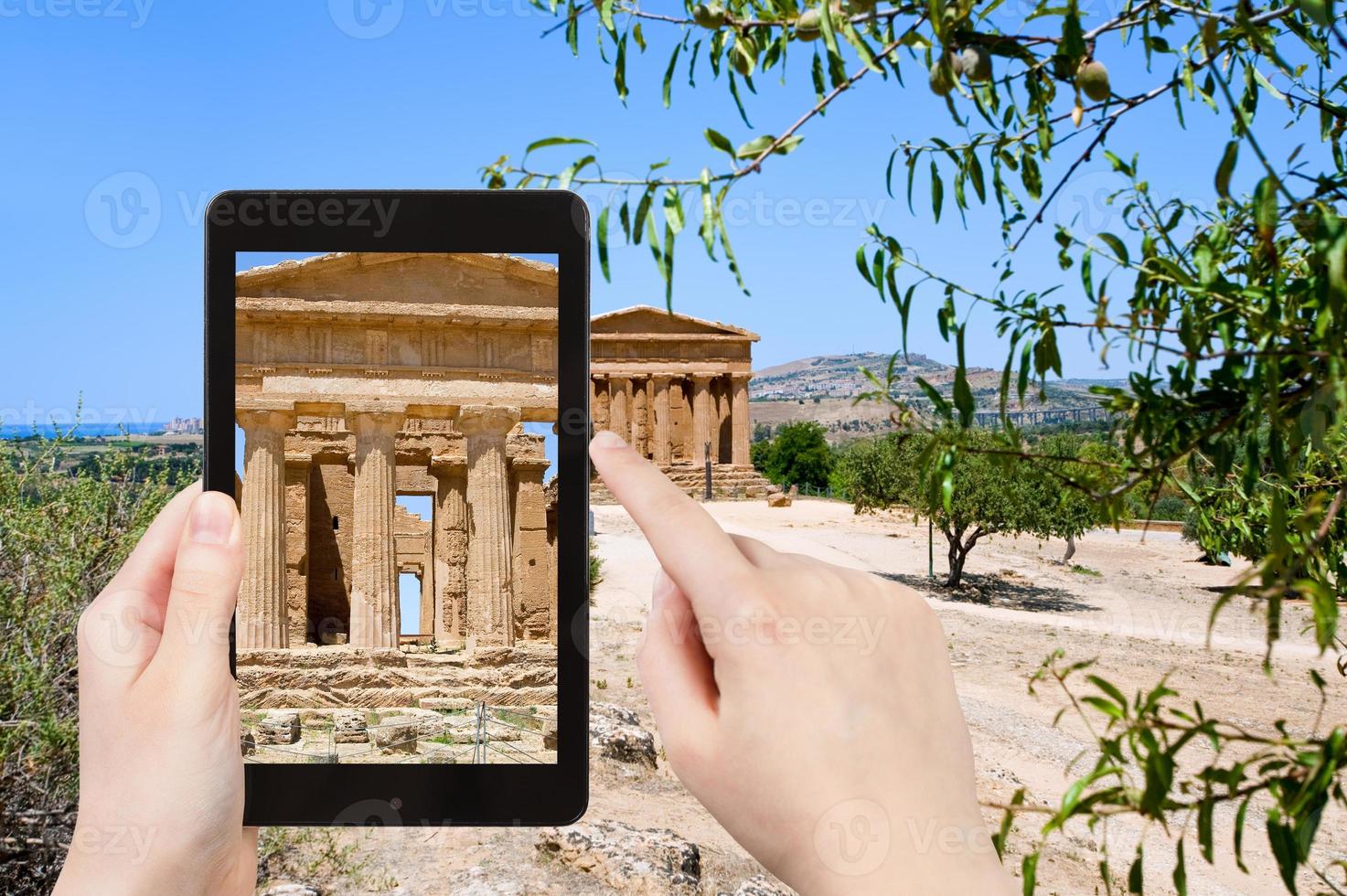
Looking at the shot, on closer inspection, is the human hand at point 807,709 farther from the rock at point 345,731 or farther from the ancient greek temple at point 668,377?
the ancient greek temple at point 668,377

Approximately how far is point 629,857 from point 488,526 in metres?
4.32

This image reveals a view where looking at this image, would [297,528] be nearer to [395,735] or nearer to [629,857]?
[629,857]

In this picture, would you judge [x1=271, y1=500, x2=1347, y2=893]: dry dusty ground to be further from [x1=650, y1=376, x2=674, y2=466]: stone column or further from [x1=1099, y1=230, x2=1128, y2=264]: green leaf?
[x1=650, y1=376, x2=674, y2=466]: stone column

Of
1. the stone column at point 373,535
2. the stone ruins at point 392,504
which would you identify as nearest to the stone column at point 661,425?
the stone ruins at point 392,504

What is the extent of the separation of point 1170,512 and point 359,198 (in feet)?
147

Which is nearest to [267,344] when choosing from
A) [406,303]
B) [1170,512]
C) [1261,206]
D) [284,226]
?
[406,303]

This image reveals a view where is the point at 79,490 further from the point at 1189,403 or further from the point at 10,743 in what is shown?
the point at 1189,403

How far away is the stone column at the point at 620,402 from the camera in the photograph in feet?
141

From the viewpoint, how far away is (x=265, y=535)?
581 centimetres

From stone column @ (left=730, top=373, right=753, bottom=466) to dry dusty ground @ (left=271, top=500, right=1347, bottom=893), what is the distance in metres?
6.90

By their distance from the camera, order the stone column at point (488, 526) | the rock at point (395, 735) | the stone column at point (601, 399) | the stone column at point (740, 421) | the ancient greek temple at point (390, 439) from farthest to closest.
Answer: the stone column at point (601, 399), the stone column at point (740, 421), the stone column at point (488, 526), the ancient greek temple at point (390, 439), the rock at point (395, 735)

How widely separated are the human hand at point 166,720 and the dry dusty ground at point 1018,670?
1288 millimetres

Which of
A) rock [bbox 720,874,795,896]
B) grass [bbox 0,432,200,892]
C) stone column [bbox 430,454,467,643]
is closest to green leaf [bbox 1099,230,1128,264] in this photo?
rock [bbox 720,874,795,896]

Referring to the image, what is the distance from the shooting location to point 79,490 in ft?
26.3
